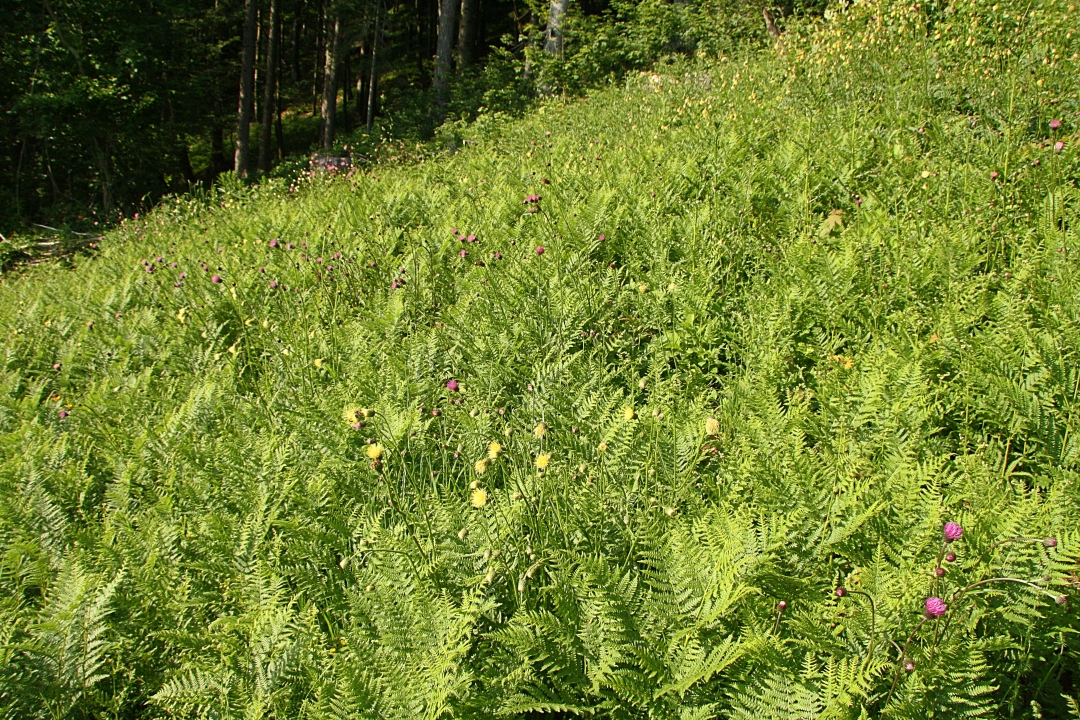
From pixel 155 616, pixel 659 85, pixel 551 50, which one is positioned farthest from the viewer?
pixel 551 50

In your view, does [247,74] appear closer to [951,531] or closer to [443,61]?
[443,61]

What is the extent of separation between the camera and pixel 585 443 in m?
2.34

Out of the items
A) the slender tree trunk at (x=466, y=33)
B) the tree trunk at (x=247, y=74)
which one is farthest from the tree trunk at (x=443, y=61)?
the tree trunk at (x=247, y=74)

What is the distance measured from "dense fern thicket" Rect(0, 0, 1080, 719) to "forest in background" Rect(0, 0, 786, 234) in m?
6.50

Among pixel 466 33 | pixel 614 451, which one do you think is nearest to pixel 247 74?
pixel 466 33

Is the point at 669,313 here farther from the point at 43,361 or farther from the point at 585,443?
the point at 43,361

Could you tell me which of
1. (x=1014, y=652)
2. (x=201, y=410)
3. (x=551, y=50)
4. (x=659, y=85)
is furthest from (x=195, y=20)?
(x=1014, y=652)

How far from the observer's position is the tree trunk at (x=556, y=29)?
12453mm

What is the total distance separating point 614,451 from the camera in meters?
2.26

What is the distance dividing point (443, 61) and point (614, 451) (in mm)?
14242

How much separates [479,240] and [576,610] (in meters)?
2.91

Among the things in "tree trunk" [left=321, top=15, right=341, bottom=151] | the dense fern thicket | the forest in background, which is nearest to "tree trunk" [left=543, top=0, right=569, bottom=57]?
the forest in background

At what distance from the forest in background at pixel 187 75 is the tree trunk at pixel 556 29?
3 cm

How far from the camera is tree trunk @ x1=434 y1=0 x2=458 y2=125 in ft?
→ 47.4
